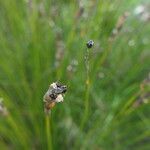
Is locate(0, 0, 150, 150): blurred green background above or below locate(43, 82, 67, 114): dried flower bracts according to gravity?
above

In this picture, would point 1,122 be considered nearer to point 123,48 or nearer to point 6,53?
point 6,53

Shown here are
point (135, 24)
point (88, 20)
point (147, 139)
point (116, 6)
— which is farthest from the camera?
point (135, 24)

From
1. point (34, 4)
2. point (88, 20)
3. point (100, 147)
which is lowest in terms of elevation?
point (100, 147)

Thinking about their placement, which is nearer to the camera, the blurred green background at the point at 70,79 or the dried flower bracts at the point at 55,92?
the dried flower bracts at the point at 55,92

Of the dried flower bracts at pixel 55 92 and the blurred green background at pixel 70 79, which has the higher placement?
the blurred green background at pixel 70 79

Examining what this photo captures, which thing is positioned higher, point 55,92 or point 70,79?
point 70,79

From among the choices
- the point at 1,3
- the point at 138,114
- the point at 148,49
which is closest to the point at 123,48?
the point at 148,49

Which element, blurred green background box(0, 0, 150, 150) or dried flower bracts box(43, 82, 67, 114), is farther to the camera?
blurred green background box(0, 0, 150, 150)

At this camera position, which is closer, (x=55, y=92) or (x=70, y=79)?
(x=55, y=92)
